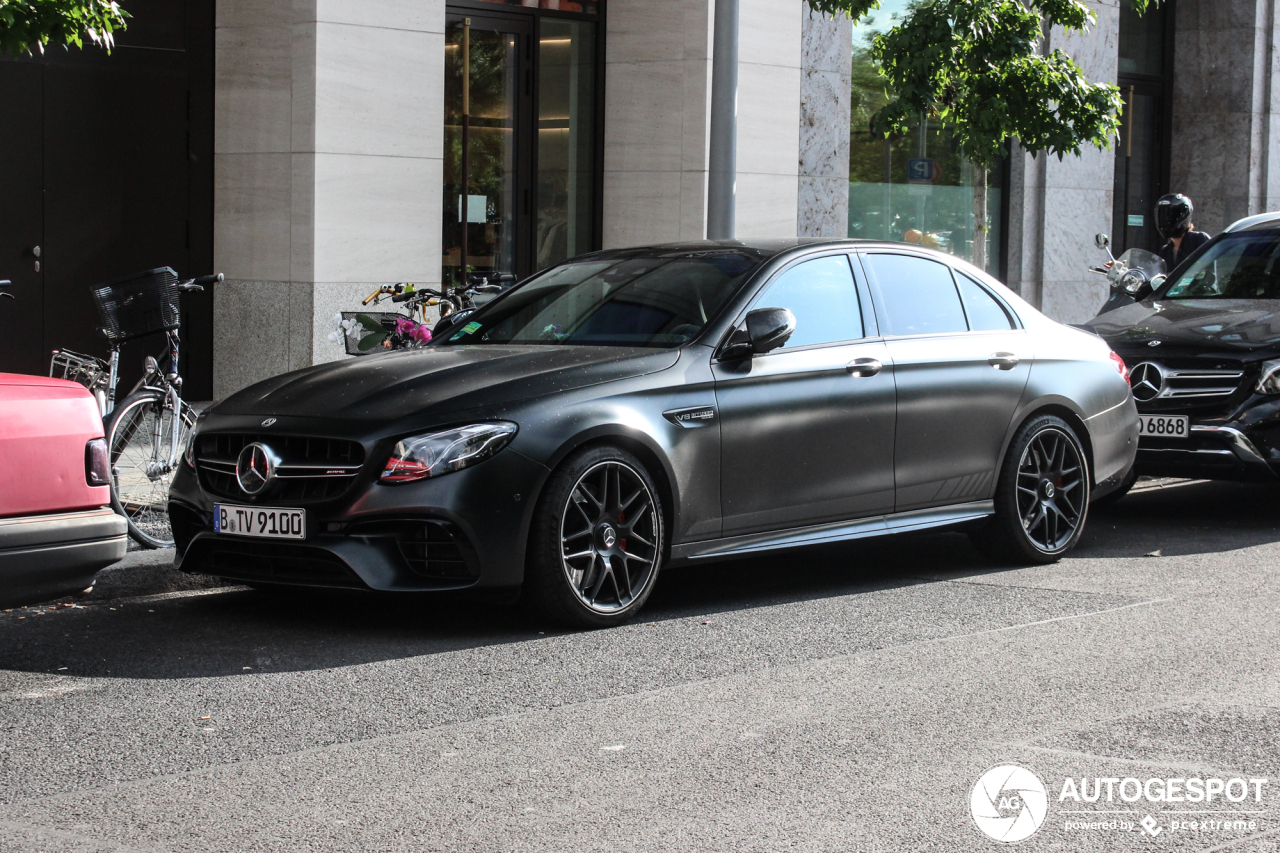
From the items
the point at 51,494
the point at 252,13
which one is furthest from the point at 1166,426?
the point at 252,13

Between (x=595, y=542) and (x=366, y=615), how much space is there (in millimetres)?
1126

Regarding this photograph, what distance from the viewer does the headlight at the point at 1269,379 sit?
964 cm

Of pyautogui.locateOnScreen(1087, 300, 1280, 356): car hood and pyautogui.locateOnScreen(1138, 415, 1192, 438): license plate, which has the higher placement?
pyautogui.locateOnScreen(1087, 300, 1280, 356): car hood

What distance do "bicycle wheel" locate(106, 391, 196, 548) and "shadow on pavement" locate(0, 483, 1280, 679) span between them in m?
0.96

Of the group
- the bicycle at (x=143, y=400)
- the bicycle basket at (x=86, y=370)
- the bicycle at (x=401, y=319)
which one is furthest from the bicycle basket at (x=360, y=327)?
the bicycle basket at (x=86, y=370)

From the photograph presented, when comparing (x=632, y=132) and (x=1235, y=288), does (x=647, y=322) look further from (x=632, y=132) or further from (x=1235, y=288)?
(x=632, y=132)

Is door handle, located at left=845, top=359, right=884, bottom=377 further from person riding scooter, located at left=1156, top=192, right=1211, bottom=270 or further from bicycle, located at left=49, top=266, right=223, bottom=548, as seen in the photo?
person riding scooter, located at left=1156, top=192, right=1211, bottom=270

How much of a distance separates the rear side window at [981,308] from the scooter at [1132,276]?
11.8ft

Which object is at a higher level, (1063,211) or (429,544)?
(1063,211)

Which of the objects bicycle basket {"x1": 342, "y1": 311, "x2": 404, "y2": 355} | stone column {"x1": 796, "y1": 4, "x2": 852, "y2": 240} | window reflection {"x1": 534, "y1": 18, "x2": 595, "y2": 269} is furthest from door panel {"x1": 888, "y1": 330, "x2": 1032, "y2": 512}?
stone column {"x1": 796, "y1": 4, "x2": 852, "y2": 240}

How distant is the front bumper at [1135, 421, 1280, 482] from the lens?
9.59 metres

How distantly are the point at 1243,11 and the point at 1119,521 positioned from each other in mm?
14332

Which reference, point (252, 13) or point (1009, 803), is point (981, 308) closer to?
point (1009, 803)

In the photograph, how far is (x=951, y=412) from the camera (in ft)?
25.5
